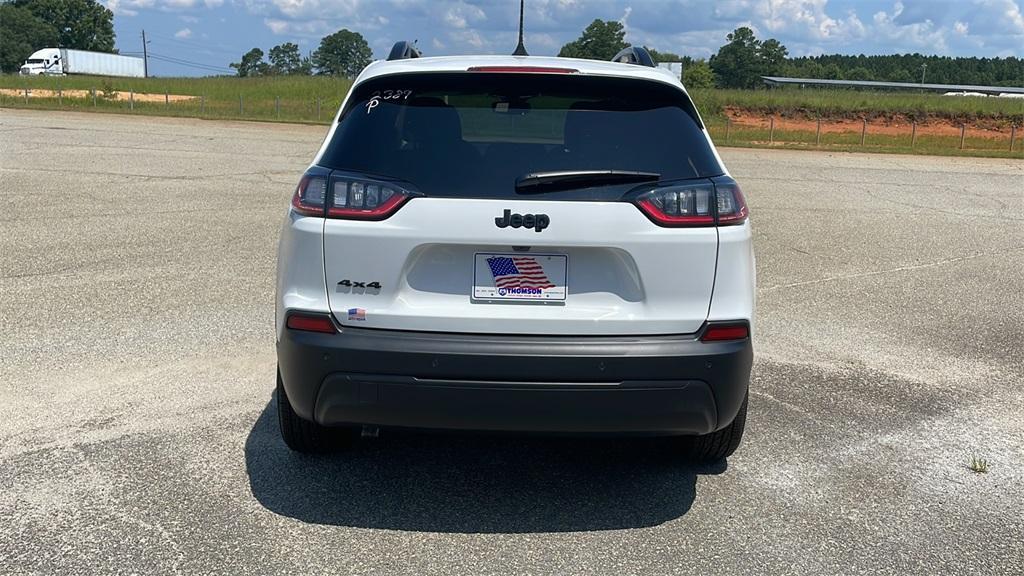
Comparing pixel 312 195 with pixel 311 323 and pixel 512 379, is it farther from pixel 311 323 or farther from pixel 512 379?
pixel 512 379

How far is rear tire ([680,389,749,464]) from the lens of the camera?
3.70m

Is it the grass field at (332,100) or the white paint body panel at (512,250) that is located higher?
the grass field at (332,100)

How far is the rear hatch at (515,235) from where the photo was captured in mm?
3012

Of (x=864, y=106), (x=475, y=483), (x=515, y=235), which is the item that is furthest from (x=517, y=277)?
(x=864, y=106)

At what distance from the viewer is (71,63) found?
85812mm

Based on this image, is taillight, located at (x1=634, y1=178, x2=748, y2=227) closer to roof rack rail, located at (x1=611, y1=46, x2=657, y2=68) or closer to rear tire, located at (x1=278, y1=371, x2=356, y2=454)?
roof rack rail, located at (x1=611, y1=46, x2=657, y2=68)

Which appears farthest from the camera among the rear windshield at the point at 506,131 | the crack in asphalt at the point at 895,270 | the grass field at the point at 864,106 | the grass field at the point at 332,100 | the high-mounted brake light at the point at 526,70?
the grass field at the point at 864,106

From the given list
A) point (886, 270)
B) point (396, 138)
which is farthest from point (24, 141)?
point (396, 138)

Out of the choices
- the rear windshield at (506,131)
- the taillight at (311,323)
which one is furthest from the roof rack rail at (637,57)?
the taillight at (311,323)

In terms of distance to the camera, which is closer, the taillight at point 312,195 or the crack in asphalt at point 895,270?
the taillight at point 312,195

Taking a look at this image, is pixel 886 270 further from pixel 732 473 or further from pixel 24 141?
pixel 24 141

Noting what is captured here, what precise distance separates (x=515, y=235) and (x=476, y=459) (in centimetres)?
134

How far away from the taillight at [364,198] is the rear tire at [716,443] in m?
1.67

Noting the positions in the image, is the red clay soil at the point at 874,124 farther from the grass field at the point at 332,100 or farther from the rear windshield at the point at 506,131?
the rear windshield at the point at 506,131
